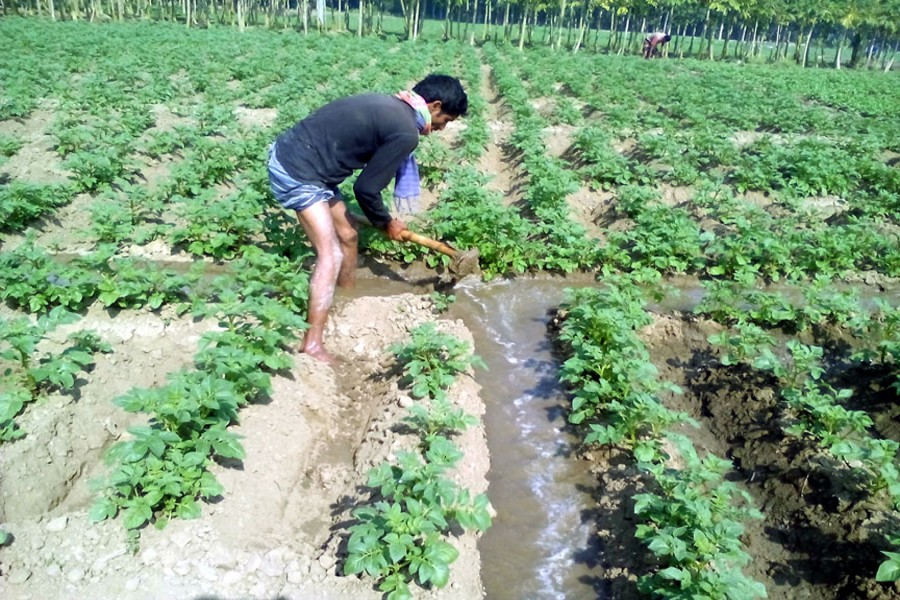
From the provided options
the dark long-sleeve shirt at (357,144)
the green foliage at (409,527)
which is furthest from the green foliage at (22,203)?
the green foliage at (409,527)

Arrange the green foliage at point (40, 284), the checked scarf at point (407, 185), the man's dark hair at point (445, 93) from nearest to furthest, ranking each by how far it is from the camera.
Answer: the man's dark hair at point (445, 93) → the green foliage at point (40, 284) → the checked scarf at point (407, 185)

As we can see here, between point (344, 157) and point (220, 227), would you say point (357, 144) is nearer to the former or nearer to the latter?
point (344, 157)

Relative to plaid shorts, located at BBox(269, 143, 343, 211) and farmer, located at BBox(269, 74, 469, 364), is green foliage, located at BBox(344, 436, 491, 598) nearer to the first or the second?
farmer, located at BBox(269, 74, 469, 364)

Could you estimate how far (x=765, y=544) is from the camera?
368 centimetres

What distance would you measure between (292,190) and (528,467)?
2.62 m

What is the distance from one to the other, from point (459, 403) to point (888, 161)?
11.3m

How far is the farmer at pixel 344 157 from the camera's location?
14.6ft

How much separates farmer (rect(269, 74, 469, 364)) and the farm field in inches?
20.9

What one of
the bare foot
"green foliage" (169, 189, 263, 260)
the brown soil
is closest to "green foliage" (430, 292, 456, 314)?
the brown soil

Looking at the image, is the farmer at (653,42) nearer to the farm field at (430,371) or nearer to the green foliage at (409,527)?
the farm field at (430,371)

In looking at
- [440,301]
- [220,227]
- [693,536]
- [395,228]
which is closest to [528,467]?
[693,536]

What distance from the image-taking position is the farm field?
10.3ft

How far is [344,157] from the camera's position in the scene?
468cm

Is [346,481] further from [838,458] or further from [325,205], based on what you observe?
[838,458]
